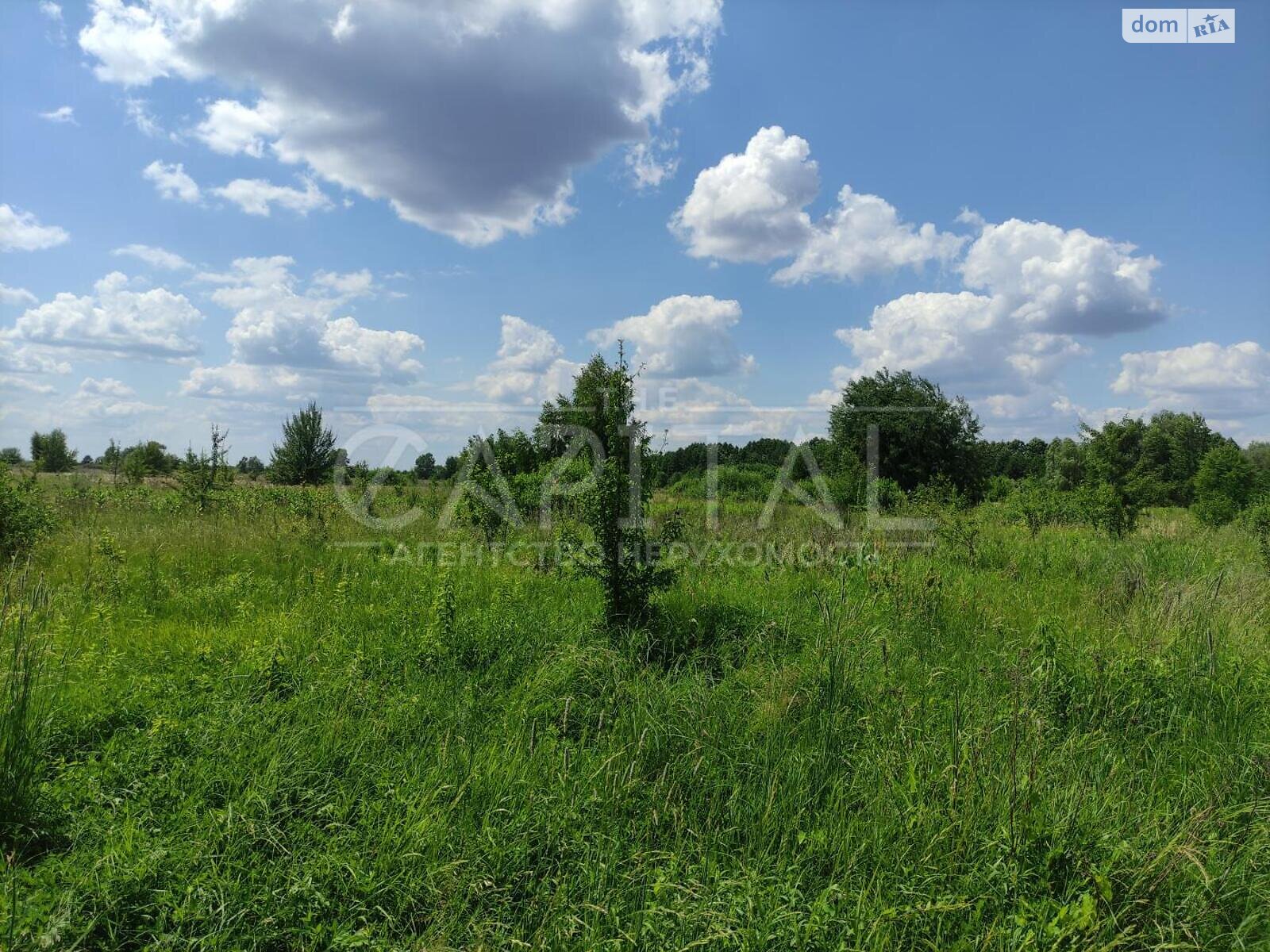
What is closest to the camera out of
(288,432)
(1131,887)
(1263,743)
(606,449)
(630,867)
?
(1131,887)

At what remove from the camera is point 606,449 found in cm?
625

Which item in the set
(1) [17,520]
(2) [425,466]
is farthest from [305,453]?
(1) [17,520]

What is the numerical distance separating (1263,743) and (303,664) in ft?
20.1

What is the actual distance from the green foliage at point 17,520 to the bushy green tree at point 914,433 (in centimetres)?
2111

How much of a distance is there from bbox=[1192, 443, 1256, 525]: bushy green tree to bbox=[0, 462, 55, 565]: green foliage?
23.6 metres

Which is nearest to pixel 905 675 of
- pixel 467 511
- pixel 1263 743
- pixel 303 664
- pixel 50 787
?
pixel 1263 743

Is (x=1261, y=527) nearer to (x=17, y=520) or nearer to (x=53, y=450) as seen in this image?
(x=17, y=520)

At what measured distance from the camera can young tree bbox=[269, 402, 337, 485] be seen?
68.9 ft

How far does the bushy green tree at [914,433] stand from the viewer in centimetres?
2350

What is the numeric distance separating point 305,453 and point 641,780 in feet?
71.7

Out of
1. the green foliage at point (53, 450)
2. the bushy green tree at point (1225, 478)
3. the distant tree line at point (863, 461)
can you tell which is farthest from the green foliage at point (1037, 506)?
the green foliage at point (53, 450)

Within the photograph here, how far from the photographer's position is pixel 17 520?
755 centimetres

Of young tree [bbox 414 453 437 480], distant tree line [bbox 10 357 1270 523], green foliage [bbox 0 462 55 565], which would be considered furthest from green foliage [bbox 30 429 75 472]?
green foliage [bbox 0 462 55 565]

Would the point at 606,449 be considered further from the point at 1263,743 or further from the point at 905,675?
the point at 1263,743
